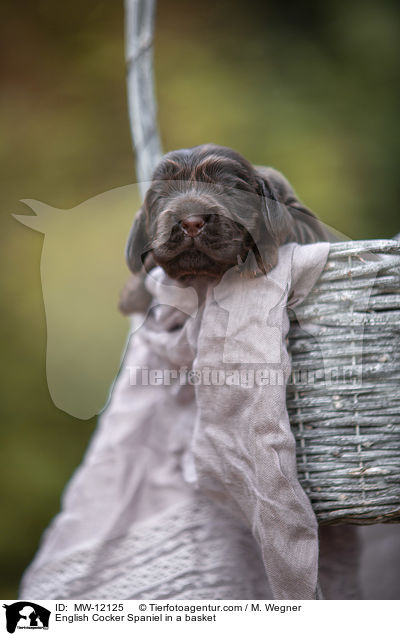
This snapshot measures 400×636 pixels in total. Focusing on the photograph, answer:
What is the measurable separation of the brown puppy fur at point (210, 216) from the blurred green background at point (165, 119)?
158 millimetres

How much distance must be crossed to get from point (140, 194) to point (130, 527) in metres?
0.41

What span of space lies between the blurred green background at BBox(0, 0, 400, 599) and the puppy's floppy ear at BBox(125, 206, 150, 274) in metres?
0.12

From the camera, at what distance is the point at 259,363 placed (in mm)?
567

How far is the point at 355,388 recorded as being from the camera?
56 cm

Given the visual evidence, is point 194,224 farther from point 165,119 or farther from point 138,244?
point 165,119

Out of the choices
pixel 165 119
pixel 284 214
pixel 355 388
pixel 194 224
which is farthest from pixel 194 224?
pixel 165 119

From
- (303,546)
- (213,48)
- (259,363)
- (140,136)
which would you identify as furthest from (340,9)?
(303,546)

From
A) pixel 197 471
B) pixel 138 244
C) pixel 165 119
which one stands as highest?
pixel 165 119

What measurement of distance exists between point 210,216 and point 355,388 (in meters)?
0.21

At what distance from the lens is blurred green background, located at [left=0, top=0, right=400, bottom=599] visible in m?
0.84

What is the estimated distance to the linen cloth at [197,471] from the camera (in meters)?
0.56
